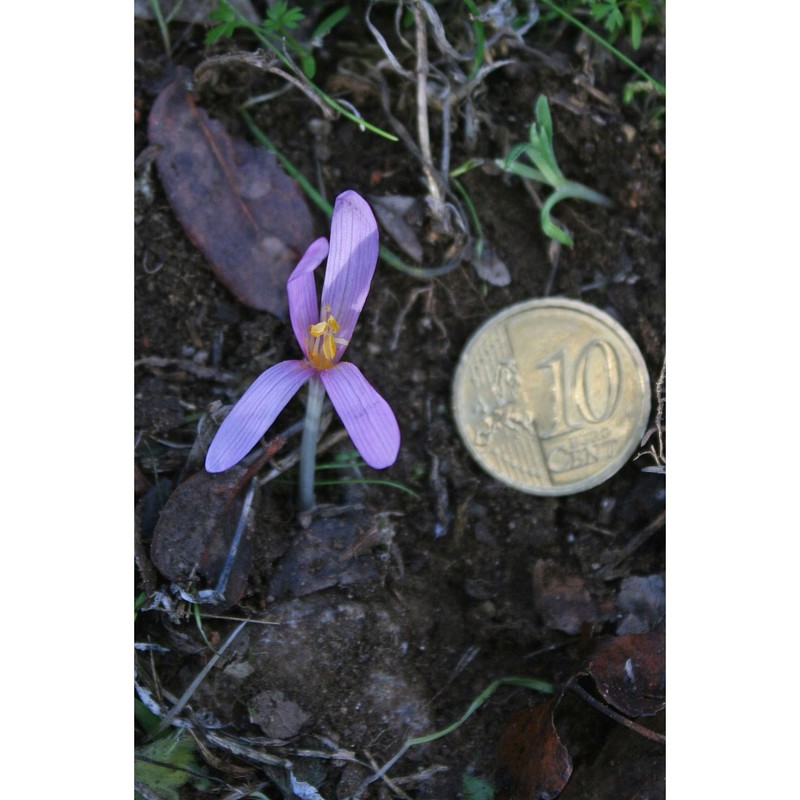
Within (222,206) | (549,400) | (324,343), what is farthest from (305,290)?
(549,400)

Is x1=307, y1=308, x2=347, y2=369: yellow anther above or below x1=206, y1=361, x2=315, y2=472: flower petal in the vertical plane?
above

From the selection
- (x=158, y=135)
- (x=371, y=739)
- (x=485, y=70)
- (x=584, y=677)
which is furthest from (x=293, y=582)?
(x=485, y=70)

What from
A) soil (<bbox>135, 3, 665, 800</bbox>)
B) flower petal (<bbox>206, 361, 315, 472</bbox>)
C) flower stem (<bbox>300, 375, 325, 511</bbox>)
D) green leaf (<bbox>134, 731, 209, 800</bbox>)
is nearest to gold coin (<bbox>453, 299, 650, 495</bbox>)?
soil (<bbox>135, 3, 665, 800</bbox>)

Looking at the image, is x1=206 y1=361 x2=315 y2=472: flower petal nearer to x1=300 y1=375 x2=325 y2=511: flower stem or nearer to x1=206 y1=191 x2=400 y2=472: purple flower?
x1=206 y1=191 x2=400 y2=472: purple flower

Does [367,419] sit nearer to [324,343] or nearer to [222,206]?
[324,343]

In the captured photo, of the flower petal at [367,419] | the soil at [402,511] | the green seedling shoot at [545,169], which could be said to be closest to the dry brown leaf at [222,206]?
the soil at [402,511]

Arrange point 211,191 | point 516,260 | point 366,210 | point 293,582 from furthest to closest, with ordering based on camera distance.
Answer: point 516,260 → point 211,191 → point 293,582 → point 366,210

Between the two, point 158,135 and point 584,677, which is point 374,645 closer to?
point 584,677
